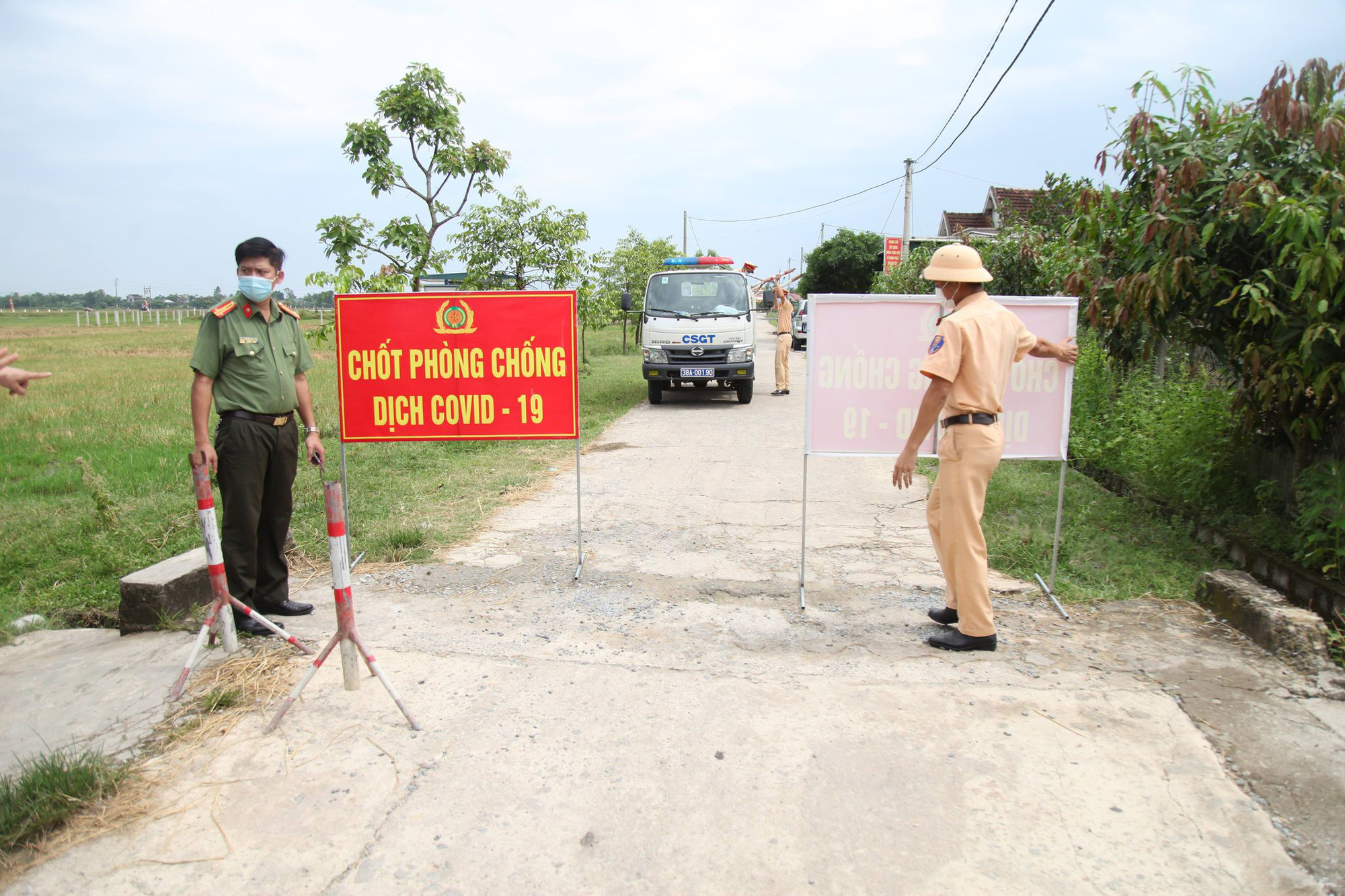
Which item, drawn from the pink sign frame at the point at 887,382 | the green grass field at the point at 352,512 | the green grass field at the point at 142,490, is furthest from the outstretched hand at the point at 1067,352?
the green grass field at the point at 142,490

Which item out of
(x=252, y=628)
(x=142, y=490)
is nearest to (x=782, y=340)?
(x=142, y=490)

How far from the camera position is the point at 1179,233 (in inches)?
192

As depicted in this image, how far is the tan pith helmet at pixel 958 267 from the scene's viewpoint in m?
4.06

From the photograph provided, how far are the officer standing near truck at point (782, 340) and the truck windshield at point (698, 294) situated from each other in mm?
1517

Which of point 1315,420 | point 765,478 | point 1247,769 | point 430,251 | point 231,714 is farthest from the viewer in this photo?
point 430,251

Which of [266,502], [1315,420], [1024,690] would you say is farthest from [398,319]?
[1315,420]

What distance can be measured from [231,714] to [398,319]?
8.41ft

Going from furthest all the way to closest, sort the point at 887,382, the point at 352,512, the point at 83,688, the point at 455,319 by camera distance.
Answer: the point at 352,512 < the point at 455,319 < the point at 887,382 < the point at 83,688

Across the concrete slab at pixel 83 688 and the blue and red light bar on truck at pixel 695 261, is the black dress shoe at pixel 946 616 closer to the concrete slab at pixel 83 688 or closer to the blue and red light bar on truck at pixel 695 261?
the concrete slab at pixel 83 688

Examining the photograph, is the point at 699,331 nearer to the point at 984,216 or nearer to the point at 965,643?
the point at 965,643

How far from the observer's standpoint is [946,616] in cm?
445

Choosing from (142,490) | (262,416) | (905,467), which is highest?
(262,416)

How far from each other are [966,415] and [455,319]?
3054mm

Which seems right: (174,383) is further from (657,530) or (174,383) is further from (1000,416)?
(1000,416)
